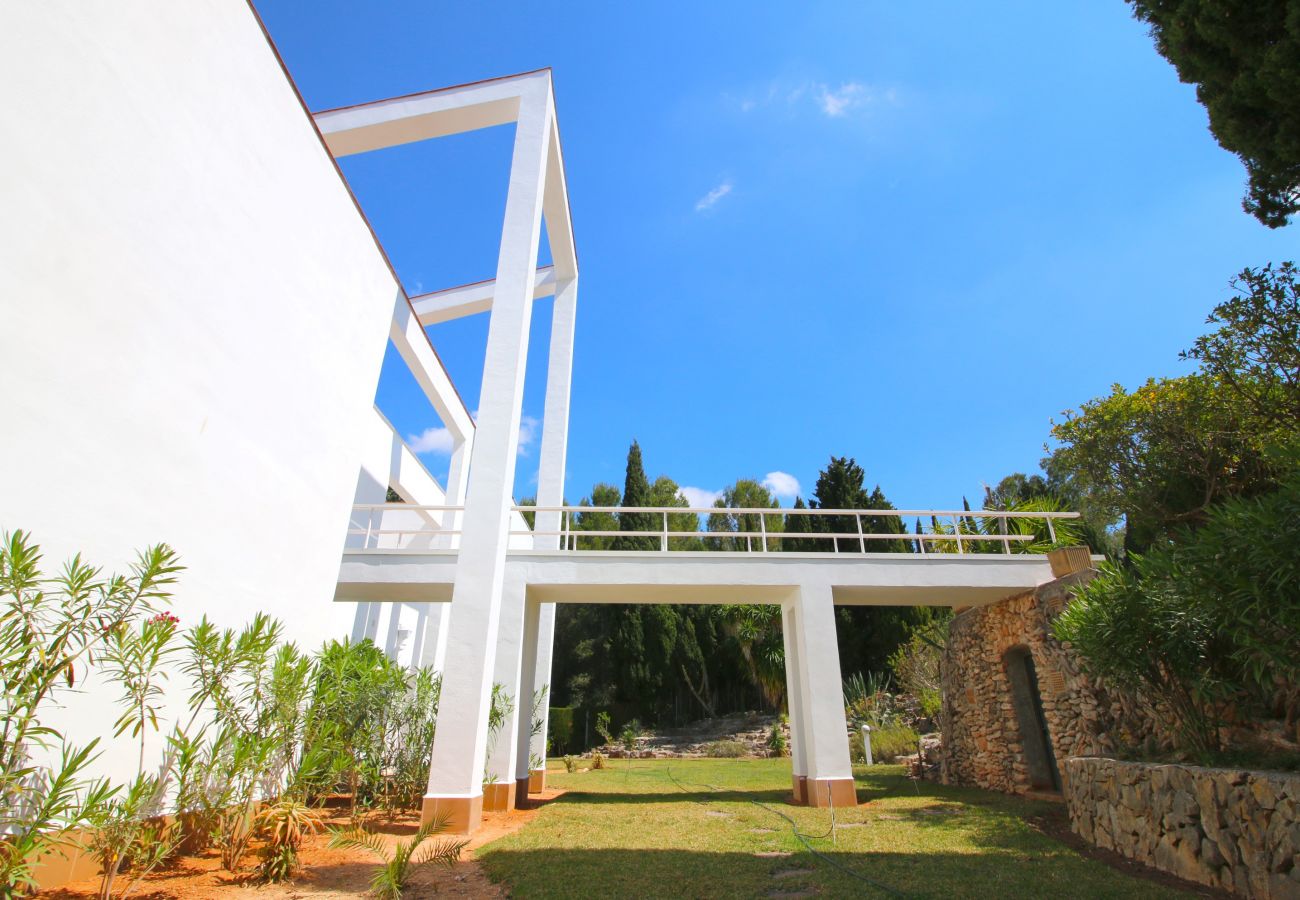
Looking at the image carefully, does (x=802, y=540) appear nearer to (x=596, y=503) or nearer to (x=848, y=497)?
(x=848, y=497)

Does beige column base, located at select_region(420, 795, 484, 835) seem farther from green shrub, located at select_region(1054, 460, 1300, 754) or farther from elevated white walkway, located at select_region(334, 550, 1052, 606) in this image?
green shrub, located at select_region(1054, 460, 1300, 754)

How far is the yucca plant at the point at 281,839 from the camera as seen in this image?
15.3 ft

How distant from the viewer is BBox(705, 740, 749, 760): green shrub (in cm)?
1911

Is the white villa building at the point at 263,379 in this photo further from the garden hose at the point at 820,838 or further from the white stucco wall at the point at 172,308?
the garden hose at the point at 820,838

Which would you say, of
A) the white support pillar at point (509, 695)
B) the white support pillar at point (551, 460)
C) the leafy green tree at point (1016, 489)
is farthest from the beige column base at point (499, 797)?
the leafy green tree at point (1016, 489)

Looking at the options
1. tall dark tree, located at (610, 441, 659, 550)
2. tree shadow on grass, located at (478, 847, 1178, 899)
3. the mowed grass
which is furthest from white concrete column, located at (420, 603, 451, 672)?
tall dark tree, located at (610, 441, 659, 550)

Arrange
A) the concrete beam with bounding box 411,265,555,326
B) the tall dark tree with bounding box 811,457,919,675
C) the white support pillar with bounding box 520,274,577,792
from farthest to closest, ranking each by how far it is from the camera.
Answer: the tall dark tree with bounding box 811,457,919,675 → the concrete beam with bounding box 411,265,555,326 → the white support pillar with bounding box 520,274,577,792

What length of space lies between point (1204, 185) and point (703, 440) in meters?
14.4

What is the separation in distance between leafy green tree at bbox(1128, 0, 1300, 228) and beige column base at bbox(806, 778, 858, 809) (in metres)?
8.00

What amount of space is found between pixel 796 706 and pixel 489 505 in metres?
5.85

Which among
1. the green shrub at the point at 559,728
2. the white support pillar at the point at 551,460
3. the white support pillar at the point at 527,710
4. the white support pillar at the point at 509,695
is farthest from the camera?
the green shrub at the point at 559,728

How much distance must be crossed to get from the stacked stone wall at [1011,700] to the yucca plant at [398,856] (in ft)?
24.9

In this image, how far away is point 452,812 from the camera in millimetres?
6777

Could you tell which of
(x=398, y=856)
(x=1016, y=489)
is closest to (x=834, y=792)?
(x=398, y=856)
